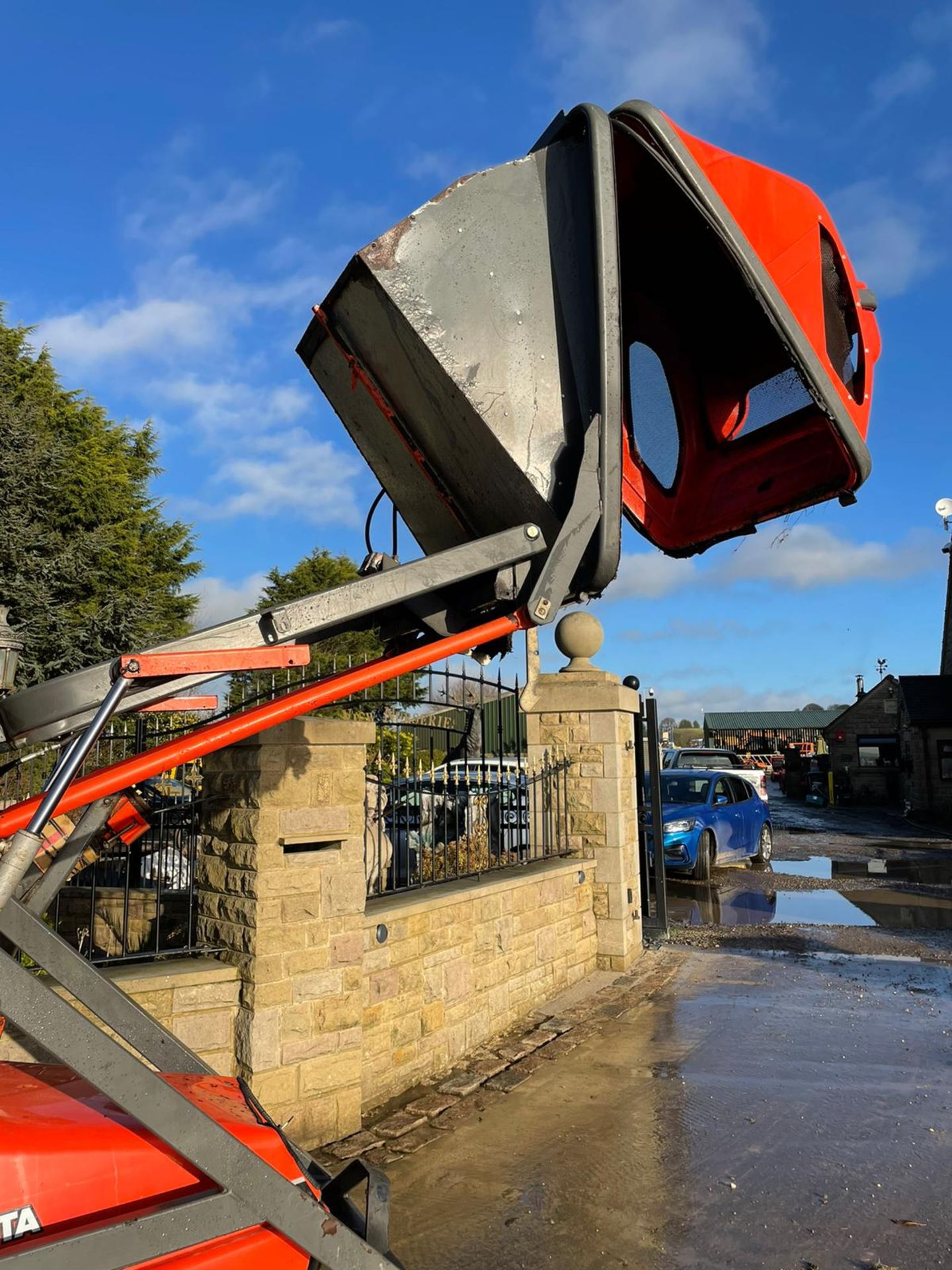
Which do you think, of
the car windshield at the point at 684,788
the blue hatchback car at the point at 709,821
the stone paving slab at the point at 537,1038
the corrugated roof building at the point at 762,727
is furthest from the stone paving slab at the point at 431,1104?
the corrugated roof building at the point at 762,727

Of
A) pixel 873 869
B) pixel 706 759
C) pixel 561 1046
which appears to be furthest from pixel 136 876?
pixel 706 759

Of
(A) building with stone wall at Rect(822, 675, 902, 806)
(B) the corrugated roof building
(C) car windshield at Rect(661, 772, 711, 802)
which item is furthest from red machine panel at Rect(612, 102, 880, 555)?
(B) the corrugated roof building

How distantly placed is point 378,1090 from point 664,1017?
8.35 ft

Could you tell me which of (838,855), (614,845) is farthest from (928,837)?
(614,845)

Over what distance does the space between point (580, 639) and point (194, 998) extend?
5187mm

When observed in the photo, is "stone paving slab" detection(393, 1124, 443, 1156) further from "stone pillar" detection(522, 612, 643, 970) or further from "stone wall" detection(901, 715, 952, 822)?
"stone wall" detection(901, 715, 952, 822)

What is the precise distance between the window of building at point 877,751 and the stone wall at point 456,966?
33084mm

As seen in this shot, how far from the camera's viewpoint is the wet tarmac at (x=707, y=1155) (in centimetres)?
341

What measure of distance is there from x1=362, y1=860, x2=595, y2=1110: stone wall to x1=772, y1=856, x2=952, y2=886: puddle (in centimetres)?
831

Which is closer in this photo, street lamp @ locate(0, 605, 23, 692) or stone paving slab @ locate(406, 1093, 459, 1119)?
street lamp @ locate(0, 605, 23, 692)

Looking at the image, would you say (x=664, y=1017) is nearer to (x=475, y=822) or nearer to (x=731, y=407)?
(x=475, y=822)

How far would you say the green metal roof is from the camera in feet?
218

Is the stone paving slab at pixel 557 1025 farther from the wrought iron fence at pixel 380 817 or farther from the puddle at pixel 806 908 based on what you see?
the puddle at pixel 806 908

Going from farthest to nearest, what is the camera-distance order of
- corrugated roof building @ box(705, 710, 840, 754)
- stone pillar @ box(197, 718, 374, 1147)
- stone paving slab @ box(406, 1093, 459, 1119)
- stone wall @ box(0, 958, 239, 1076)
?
corrugated roof building @ box(705, 710, 840, 754), stone paving slab @ box(406, 1093, 459, 1119), stone pillar @ box(197, 718, 374, 1147), stone wall @ box(0, 958, 239, 1076)
